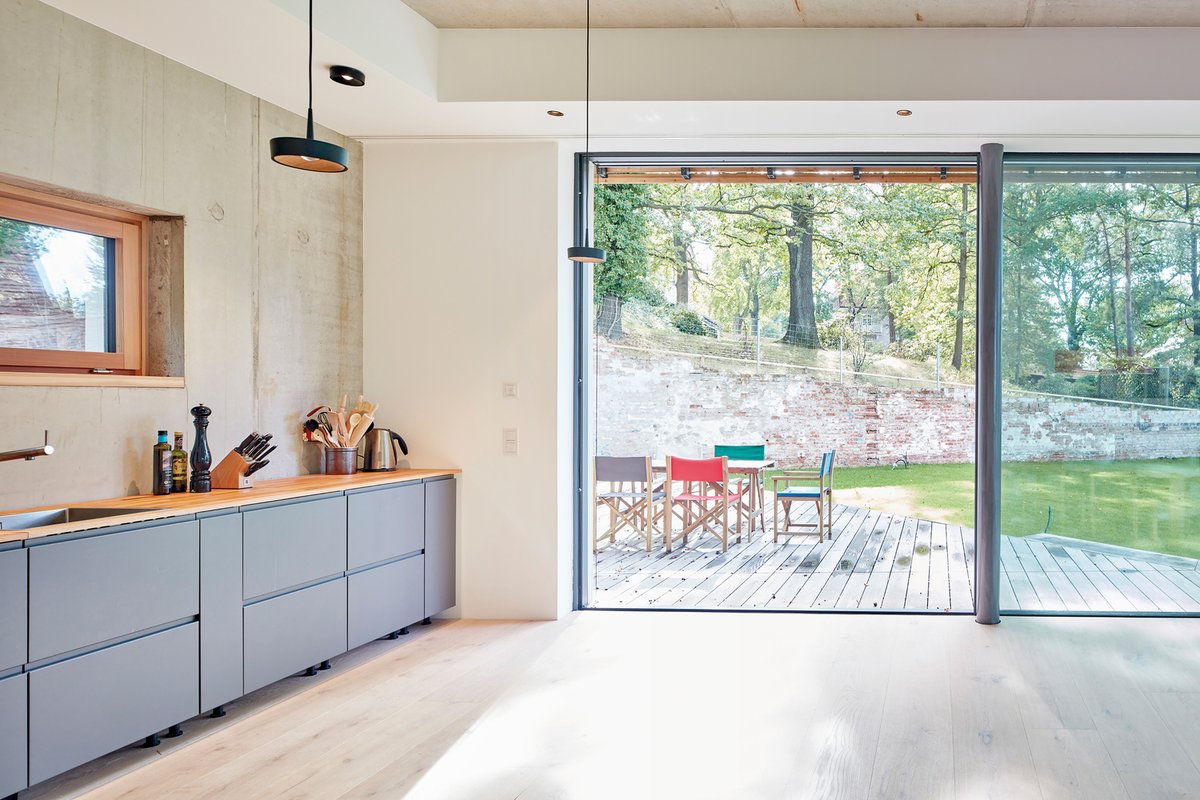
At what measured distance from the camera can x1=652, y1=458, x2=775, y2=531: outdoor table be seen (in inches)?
229

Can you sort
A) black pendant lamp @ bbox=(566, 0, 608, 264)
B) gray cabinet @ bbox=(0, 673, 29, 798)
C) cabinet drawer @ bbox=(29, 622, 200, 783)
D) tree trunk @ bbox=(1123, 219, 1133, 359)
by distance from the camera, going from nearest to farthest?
gray cabinet @ bbox=(0, 673, 29, 798) < cabinet drawer @ bbox=(29, 622, 200, 783) < black pendant lamp @ bbox=(566, 0, 608, 264) < tree trunk @ bbox=(1123, 219, 1133, 359)

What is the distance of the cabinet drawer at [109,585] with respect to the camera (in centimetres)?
266

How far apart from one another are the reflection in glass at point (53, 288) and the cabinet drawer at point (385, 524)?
4.30 feet

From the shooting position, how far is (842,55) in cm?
432

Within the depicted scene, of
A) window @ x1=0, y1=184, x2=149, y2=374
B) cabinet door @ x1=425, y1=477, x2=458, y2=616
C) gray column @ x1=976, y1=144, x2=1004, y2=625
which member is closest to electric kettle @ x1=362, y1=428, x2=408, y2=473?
cabinet door @ x1=425, y1=477, x2=458, y2=616

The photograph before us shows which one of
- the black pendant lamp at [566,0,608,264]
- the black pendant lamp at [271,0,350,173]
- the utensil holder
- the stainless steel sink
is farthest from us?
the utensil holder

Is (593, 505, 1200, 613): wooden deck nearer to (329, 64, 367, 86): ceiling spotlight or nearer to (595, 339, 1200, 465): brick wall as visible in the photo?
(595, 339, 1200, 465): brick wall

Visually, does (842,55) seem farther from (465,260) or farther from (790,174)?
(465,260)

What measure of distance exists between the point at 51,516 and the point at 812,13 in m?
3.98

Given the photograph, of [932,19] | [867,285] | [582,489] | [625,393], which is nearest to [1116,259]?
[867,285]

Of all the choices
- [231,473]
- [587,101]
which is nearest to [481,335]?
[587,101]

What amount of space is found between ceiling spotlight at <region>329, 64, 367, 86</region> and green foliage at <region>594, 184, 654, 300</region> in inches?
80.6

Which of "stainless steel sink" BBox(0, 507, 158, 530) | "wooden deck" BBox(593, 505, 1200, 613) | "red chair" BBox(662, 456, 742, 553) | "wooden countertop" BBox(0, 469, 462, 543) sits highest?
"wooden countertop" BBox(0, 469, 462, 543)

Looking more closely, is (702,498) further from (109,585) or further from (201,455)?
(109,585)
